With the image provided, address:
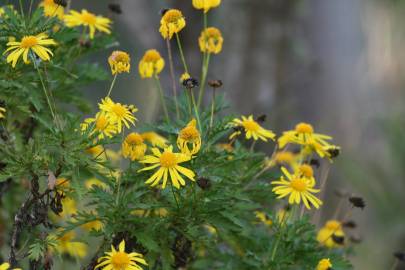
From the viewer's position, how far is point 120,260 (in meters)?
1.46

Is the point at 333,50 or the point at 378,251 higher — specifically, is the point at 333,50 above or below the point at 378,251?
above

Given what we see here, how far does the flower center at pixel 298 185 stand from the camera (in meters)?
1.69

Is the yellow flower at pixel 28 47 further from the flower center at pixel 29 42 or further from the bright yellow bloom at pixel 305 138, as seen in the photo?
the bright yellow bloom at pixel 305 138

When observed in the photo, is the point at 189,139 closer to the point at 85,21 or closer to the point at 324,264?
the point at 324,264

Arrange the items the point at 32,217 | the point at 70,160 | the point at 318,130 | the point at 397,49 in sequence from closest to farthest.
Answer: the point at 70,160 < the point at 32,217 < the point at 318,130 < the point at 397,49

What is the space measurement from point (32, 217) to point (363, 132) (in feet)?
18.1

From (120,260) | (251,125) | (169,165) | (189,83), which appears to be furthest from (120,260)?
(251,125)

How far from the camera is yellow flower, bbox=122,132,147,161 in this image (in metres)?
1.56

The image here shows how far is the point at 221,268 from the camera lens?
70.1 inches

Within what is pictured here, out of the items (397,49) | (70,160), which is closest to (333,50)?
(70,160)

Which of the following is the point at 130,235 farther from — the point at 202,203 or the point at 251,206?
the point at 251,206

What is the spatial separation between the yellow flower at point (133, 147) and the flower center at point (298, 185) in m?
0.42

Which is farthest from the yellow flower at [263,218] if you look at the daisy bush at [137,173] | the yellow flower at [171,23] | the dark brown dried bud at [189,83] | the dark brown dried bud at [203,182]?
the yellow flower at [171,23]

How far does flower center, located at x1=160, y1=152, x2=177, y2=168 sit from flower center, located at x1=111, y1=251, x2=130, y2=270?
231 mm
